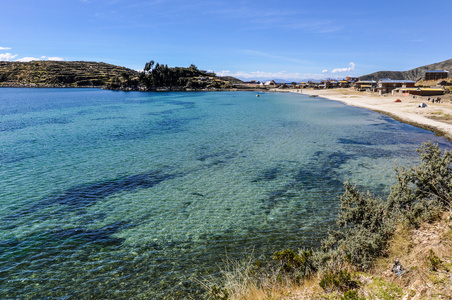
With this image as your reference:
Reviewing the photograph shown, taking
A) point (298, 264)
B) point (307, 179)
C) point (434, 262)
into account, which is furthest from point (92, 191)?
point (434, 262)

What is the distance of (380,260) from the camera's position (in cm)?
895

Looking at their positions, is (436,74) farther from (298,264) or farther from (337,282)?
(337,282)

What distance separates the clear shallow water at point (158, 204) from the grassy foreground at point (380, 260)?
2.76m

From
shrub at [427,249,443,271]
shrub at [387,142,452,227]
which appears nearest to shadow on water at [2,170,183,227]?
shrub at [387,142,452,227]

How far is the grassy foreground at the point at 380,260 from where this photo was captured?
Result: 7.19 meters

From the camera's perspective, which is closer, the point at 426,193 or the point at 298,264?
the point at 298,264

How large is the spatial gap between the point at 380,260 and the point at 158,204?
44.8 ft

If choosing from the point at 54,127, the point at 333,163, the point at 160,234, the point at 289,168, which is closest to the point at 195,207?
the point at 160,234

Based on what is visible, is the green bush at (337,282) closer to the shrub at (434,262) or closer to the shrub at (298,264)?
the shrub at (298,264)

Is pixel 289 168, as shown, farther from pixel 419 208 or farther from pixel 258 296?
pixel 258 296

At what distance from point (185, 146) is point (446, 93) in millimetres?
108675

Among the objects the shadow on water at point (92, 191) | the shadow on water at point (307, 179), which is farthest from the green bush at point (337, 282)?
the shadow on water at point (92, 191)

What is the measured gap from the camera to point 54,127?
49.4m

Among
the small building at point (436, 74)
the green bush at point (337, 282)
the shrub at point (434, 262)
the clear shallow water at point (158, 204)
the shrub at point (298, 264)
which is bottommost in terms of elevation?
the clear shallow water at point (158, 204)
